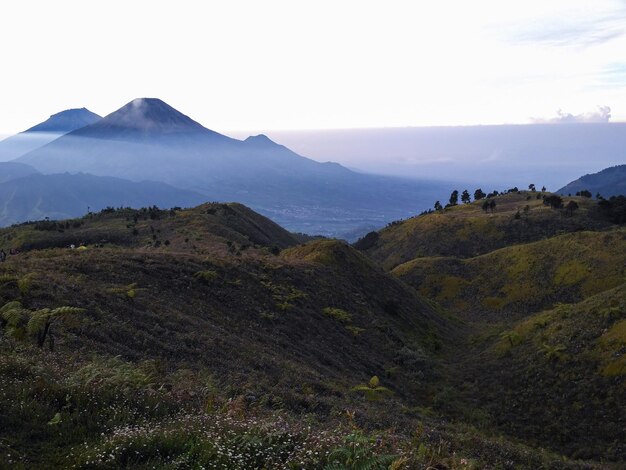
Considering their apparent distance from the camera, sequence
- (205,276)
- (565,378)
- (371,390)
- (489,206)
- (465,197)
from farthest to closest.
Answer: (465,197) → (489,206) → (205,276) → (565,378) → (371,390)

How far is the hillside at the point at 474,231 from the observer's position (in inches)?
2998

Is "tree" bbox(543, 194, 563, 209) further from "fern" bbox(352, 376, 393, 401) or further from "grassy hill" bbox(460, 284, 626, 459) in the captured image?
"fern" bbox(352, 376, 393, 401)

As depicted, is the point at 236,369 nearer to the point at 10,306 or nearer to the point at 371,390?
the point at 371,390

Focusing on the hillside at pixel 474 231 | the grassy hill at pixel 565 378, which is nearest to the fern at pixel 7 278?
the grassy hill at pixel 565 378

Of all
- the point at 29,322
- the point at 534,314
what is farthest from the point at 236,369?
the point at 534,314

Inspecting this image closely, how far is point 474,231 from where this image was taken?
8219 centimetres

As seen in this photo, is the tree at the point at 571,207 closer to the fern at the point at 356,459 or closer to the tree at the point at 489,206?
the tree at the point at 489,206

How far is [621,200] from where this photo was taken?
81938 millimetres

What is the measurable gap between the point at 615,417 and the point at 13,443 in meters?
21.8

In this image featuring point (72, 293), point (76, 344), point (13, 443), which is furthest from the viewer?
point (72, 293)

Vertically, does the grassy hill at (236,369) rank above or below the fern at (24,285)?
below

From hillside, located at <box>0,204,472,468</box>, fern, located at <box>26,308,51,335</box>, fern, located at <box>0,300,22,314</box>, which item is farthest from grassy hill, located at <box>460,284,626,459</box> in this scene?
fern, located at <box>0,300,22,314</box>

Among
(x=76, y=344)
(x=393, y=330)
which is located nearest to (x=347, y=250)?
(x=393, y=330)

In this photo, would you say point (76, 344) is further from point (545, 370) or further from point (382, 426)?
point (545, 370)
